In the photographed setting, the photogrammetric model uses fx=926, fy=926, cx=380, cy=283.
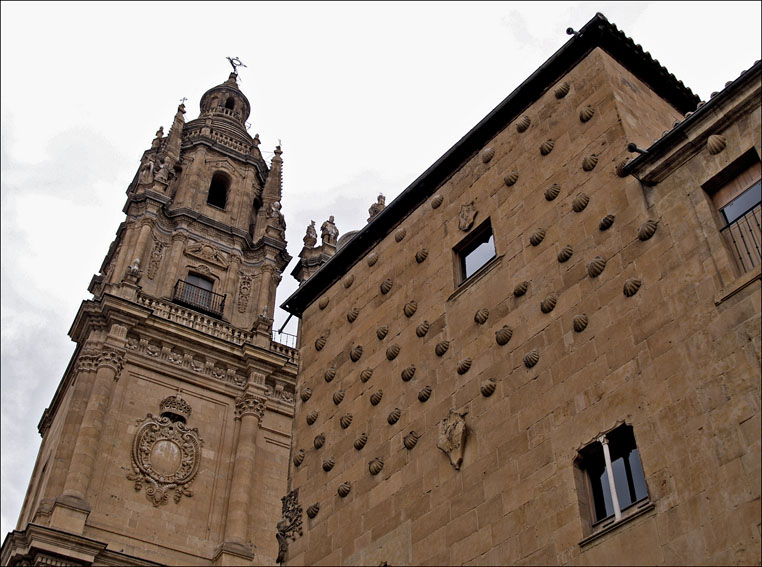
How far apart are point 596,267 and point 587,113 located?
288 centimetres

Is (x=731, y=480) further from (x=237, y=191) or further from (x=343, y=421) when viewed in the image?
(x=237, y=191)

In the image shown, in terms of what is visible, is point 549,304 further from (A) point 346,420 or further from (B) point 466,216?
(A) point 346,420

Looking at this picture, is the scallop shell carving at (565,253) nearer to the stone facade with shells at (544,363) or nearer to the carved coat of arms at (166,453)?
the stone facade with shells at (544,363)

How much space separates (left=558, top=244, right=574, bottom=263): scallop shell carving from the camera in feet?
41.2

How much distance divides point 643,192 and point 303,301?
8431 millimetres

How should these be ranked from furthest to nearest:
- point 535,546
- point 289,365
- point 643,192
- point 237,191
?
1. point 237,191
2. point 289,365
3. point 643,192
4. point 535,546

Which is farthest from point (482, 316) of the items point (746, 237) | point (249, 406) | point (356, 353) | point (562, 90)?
point (249, 406)

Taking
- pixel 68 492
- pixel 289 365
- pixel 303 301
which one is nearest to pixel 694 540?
pixel 303 301

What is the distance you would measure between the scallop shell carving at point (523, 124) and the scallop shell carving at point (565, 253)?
→ 2.99 meters

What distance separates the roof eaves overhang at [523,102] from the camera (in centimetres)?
1444

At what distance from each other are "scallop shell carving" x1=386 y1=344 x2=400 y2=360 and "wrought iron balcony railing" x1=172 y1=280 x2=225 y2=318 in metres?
22.7

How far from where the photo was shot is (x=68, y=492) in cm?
2830

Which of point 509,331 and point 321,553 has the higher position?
point 509,331

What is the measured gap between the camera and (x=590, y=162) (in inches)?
513
